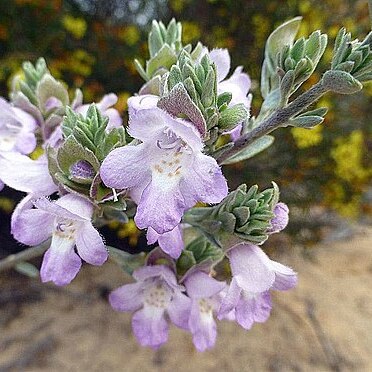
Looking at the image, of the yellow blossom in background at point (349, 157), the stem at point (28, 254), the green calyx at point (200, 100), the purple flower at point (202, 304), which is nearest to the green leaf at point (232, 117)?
the green calyx at point (200, 100)

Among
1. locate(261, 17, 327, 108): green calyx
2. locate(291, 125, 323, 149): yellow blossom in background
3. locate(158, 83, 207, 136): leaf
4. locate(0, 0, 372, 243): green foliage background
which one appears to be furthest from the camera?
locate(0, 0, 372, 243): green foliage background

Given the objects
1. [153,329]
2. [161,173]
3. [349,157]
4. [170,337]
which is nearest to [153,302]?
[153,329]

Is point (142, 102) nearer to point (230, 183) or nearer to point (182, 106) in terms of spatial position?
point (182, 106)

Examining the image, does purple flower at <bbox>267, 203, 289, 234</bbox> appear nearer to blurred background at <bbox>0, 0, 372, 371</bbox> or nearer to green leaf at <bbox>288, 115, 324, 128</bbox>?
green leaf at <bbox>288, 115, 324, 128</bbox>

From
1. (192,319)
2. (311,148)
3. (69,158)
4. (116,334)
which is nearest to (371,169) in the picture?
(311,148)

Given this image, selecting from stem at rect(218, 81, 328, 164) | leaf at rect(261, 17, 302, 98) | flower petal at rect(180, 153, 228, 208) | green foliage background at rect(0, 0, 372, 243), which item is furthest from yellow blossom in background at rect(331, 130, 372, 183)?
flower petal at rect(180, 153, 228, 208)

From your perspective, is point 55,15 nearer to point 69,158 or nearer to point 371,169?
point 371,169

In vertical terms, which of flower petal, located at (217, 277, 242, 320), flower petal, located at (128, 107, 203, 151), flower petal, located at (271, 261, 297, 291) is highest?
flower petal, located at (128, 107, 203, 151)
